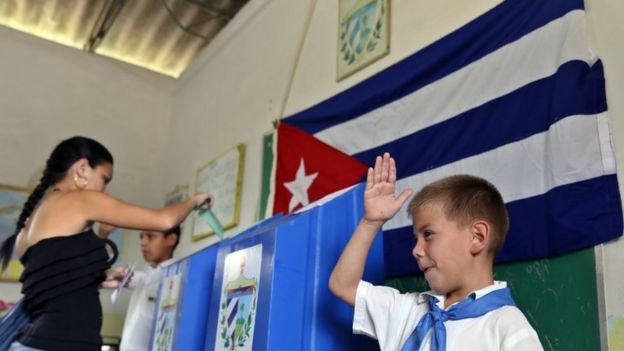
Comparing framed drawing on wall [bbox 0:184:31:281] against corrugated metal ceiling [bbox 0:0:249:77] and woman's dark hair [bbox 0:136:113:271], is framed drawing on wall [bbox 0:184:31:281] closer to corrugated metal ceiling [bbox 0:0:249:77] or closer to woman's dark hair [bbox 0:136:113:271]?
corrugated metal ceiling [bbox 0:0:249:77]

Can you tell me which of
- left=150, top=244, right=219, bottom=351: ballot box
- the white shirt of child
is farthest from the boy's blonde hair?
left=150, top=244, right=219, bottom=351: ballot box

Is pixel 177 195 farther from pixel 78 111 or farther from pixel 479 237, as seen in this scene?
pixel 479 237

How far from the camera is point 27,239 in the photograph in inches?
63.3

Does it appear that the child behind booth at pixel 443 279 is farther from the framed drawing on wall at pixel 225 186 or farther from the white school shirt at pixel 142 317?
the framed drawing on wall at pixel 225 186

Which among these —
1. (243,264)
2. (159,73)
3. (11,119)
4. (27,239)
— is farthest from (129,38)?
(243,264)

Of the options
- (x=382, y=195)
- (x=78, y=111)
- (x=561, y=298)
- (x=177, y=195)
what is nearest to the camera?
(x=382, y=195)

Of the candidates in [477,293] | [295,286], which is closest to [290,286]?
[295,286]

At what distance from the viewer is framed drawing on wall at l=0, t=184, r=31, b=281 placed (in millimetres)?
3525

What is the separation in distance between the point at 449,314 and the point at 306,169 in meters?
1.25

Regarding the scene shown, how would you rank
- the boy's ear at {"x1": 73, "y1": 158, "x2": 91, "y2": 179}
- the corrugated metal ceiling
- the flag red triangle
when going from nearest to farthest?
1. the boy's ear at {"x1": 73, "y1": 158, "x2": 91, "y2": 179}
2. the flag red triangle
3. the corrugated metal ceiling

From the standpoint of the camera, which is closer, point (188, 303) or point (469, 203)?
point (469, 203)

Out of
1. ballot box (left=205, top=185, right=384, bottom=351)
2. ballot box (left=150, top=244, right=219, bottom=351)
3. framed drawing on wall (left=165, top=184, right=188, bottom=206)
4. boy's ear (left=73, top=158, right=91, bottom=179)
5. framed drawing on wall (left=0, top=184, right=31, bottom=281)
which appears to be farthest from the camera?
framed drawing on wall (left=165, top=184, right=188, bottom=206)

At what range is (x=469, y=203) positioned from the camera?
1.06m

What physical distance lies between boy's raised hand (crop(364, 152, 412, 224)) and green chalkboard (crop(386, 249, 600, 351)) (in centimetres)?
41
